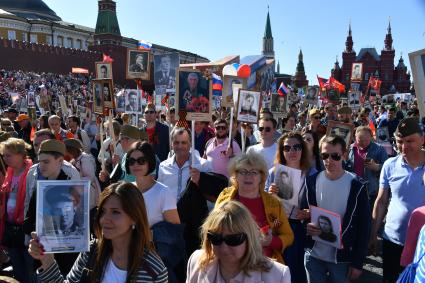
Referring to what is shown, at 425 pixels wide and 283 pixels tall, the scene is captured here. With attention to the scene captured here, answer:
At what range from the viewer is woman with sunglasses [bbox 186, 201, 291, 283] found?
2.22 m

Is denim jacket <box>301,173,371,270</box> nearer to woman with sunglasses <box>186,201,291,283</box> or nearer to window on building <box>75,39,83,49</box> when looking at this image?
woman with sunglasses <box>186,201,291,283</box>

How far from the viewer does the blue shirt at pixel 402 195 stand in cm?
360

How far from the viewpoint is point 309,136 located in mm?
4914

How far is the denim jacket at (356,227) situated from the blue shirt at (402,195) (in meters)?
0.39

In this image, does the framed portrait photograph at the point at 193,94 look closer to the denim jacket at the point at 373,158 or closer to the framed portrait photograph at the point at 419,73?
the denim jacket at the point at 373,158

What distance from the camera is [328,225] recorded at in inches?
135

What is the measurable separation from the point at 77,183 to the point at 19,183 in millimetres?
1767

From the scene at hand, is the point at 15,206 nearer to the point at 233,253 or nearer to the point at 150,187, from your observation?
the point at 150,187

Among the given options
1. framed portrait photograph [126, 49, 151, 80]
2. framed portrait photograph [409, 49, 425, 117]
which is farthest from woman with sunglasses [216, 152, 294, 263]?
framed portrait photograph [126, 49, 151, 80]

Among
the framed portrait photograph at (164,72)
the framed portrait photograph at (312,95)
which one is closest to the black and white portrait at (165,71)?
the framed portrait photograph at (164,72)

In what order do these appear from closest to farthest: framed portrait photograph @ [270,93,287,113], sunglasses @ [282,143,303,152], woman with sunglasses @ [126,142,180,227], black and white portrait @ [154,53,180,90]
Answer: woman with sunglasses @ [126,142,180,227], sunglasses @ [282,143,303,152], black and white portrait @ [154,53,180,90], framed portrait photograph @ [270,93,287,113]

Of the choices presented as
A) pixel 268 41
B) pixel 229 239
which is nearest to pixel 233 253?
pixel 229 239

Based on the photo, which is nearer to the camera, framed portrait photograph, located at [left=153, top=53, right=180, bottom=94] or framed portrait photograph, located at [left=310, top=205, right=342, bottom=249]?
framed portrait photograph, located at [left=310, top=205, right=342, bottom=249]

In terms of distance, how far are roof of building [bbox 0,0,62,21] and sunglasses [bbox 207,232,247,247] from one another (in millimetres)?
83891
